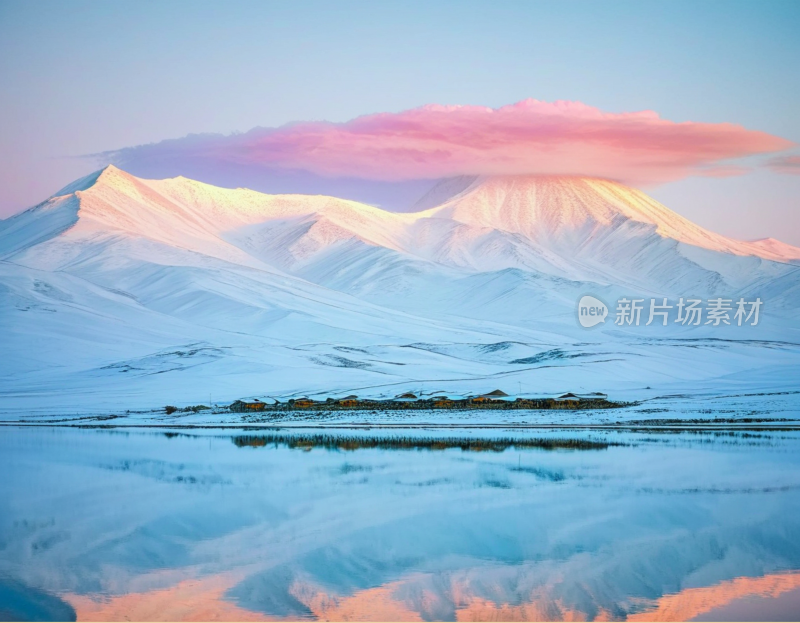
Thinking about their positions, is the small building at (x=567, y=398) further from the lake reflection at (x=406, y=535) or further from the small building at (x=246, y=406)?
the lake reflection at (x=406, y=535)

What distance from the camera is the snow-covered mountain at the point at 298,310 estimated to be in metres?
73.5

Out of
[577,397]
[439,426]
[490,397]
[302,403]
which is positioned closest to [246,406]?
[302,403]

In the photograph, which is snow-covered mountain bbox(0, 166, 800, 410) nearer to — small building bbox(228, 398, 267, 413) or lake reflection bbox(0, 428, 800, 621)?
small building bbox(228, 398, 267, 413)

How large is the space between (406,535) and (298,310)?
→ 106 m

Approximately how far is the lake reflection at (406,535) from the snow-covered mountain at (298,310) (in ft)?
115

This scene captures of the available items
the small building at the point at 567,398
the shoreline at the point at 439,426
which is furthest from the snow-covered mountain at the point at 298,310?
the shoreline at the point at 439,426

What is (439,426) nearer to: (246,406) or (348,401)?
(348,401)

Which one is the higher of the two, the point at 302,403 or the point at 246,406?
the point at 302,403

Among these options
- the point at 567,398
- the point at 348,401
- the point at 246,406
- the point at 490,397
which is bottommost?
the point at 246,406

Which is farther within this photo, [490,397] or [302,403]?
[302,403]

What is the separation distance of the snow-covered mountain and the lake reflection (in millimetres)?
35103

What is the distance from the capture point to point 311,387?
222 ft

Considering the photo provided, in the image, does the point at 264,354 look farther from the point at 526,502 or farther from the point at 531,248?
the point at 531,248

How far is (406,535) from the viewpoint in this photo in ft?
61.7
